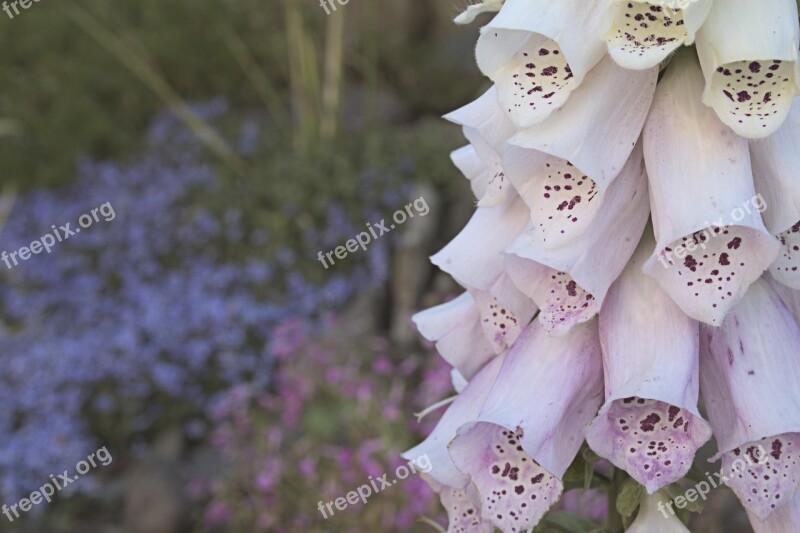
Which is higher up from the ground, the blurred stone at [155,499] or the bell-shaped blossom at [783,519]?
the bell-shaped blossom at [783,519]

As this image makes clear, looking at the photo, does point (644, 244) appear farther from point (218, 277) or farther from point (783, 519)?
point (218, 277)

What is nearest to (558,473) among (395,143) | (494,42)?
(494,42)

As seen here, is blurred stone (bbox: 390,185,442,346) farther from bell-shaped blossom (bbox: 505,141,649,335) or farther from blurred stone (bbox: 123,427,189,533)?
bell-shaped blossom (bbox: 505,141,649,335)

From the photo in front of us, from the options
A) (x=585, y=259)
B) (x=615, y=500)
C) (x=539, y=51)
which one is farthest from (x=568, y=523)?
(x=539, y=51)

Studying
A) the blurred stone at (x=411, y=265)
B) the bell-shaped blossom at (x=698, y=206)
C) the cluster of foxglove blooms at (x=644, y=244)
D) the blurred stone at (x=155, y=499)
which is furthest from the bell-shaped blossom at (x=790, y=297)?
the blurred stone at (x=411, y=265)

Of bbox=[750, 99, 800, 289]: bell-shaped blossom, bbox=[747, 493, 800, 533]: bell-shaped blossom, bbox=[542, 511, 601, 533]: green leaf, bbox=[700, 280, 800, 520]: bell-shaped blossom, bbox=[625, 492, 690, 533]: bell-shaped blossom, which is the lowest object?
bbox=[542, 511, 601, 533]: green leaf

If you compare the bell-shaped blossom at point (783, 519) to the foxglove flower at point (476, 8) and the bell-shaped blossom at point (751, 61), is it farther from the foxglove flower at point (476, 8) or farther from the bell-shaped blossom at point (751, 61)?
the foxglove flower at point (476, 8)

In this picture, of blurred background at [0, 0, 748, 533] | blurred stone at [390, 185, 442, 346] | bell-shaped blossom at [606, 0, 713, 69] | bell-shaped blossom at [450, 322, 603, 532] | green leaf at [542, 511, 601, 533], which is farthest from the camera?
blurred stone at [390, 185, 442, 346]

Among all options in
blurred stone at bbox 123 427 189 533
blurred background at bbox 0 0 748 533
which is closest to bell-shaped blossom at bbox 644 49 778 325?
blurred background at bbox 0 0 748 533
